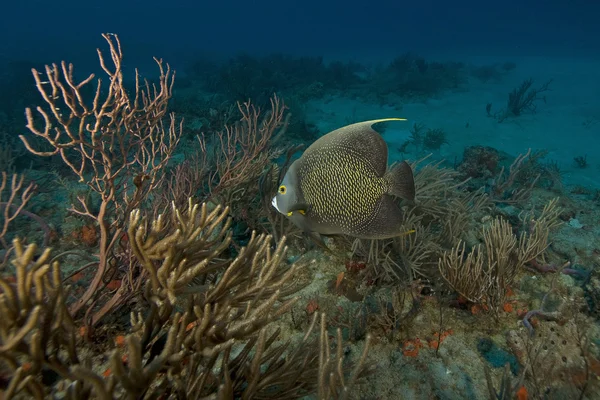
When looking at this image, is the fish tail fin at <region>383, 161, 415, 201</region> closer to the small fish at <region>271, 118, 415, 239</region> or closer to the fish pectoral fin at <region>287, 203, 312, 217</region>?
the small fish at <region>271, 118, 415, 239</region>

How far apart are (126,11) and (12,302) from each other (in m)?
100

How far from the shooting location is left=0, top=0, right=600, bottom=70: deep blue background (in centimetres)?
4312

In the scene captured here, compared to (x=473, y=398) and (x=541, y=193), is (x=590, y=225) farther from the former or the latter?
(x=473, y=398)

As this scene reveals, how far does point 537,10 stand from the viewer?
227 ft

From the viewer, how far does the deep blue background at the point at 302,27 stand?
43.1m

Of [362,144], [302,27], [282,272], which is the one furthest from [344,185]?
[302,27]

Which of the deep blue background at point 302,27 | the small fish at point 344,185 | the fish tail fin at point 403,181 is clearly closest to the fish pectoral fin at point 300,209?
the small fish at point 344,185

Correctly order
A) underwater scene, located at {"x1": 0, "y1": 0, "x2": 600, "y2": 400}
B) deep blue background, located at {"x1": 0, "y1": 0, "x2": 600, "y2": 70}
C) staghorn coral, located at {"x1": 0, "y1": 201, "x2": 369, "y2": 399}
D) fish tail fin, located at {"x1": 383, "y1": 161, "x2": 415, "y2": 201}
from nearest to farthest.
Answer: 1. staghorn coral, located at {"x1": 0, "y1": 201, "x2": 369, "y2": 399}
2. underwater scene, located at {"x1": 0, "y1": 0, "x2": 600, "y2": 400}
3. fish tail fin, located at {"x1": 383, "y1": 161, "x2": 415, "y2": 201}
4. deep blue background, located at {"x1": 0, "y1": 0, "x2": 600, "y2": 70}

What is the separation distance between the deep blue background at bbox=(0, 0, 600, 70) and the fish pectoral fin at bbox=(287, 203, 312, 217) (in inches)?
1418

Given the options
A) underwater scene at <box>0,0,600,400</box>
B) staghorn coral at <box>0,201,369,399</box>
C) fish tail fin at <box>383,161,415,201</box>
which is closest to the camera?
staghorn coral at <box>0,201,369,399</box>

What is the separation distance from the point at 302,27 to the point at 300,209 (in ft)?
299

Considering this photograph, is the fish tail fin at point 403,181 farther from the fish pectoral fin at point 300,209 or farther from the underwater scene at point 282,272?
the fish pectoral fin at point 300,209

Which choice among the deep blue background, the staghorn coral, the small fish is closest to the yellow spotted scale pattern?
the small fish

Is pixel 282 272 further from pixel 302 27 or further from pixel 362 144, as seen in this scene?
pixel 302 27
